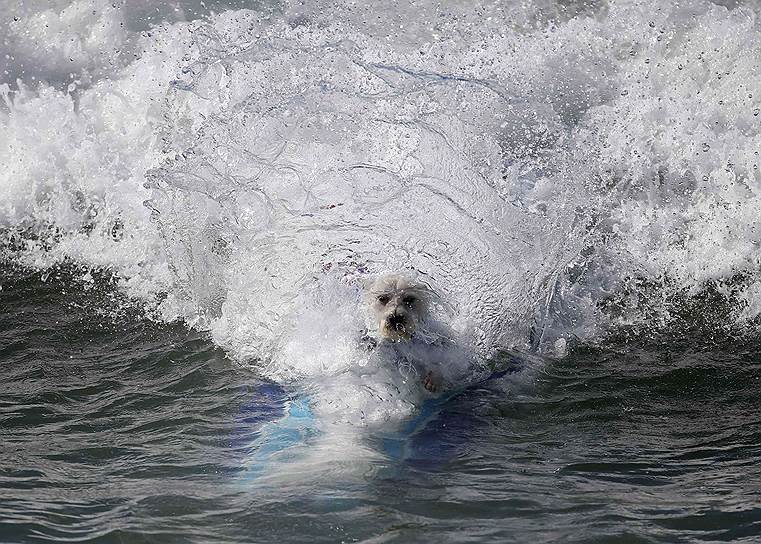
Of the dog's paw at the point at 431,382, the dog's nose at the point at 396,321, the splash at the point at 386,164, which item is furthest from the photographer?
the splash at the point at 386,164

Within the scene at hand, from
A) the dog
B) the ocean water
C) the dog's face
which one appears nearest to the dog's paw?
the dog

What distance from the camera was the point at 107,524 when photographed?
15.2 ft

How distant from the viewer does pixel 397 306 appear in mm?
6074

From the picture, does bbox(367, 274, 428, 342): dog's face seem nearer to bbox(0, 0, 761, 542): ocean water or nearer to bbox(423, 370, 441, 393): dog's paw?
bbox(0, 0, 761, 542): ocean water

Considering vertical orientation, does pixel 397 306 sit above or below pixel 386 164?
below

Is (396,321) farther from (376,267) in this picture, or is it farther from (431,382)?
(376,267)

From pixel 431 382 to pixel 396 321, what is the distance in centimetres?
54

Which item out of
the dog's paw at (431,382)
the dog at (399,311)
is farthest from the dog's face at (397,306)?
the dog's paw at (431,382)

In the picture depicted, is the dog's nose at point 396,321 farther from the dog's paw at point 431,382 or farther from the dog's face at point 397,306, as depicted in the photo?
the dog's paw at point 431,382

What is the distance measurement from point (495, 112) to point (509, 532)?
543 centimetres

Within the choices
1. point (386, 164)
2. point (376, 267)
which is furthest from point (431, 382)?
point (386, 164)

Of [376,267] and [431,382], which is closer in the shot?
[431,382]

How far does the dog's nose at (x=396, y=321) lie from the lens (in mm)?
6051

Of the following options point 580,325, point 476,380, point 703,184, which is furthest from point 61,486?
point 703,184
